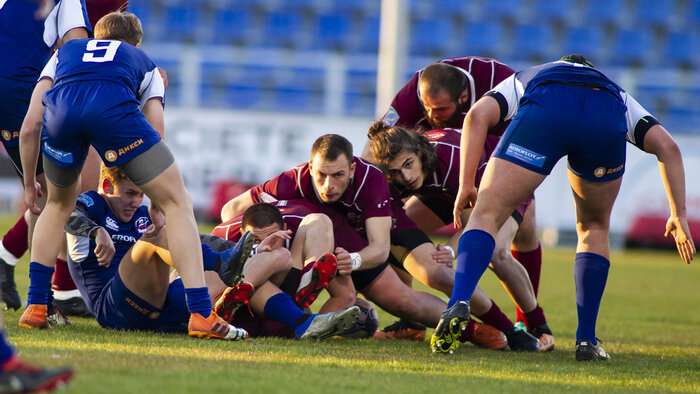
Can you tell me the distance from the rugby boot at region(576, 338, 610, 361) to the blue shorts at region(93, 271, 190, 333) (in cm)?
197

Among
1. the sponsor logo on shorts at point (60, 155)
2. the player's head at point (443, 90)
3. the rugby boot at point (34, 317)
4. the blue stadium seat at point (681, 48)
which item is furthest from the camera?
the blue stadium seat at point (681, 48)

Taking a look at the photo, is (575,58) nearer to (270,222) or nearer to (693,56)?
(270,222)

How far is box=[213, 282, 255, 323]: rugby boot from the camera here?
4.05 m

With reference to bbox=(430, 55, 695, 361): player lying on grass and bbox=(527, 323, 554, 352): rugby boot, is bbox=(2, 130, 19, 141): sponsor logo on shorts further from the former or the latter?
bbox=(527, 323, 554, 352): rugby boot

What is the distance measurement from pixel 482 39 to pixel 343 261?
21745 mm

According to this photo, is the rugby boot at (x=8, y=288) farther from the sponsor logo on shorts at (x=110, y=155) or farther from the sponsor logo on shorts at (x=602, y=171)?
the sponsor logo on shorts at (x=602, y=171)

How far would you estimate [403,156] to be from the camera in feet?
16.1

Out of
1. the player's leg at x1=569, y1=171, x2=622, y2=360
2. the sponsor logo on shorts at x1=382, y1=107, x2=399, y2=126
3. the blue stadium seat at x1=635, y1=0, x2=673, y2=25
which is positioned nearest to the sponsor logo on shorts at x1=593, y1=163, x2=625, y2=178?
the player's leg at x1=569, y1=171, x2=622, y2=360

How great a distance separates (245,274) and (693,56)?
2427 cm

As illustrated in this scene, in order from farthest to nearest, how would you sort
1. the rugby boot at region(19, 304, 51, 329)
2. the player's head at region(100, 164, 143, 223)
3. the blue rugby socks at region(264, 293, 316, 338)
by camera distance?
1. the player's head at region(100, 164, 143, 223)
2. the blue rugby socks at region(264, 293, 316, 338)
3. the rugby boot at region(19, 304, 51, 329)

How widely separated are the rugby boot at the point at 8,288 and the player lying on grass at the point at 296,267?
48.5 inches

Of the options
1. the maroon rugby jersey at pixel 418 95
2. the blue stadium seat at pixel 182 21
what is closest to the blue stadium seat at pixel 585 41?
the blue stadium seat at pixel 182 21

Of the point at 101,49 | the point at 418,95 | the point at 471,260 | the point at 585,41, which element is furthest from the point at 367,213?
the point at 585,41

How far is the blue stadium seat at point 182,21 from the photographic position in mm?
24641
